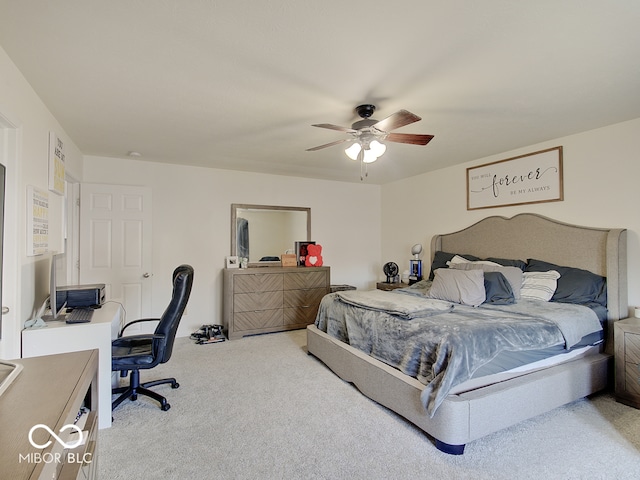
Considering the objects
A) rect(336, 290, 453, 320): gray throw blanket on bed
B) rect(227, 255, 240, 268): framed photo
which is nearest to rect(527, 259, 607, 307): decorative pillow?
rect(336, 290, 453, 320): gray throw blanket on bed

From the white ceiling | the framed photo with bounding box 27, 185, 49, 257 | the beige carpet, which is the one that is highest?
the white ceiling

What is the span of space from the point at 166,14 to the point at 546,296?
364 centimetres

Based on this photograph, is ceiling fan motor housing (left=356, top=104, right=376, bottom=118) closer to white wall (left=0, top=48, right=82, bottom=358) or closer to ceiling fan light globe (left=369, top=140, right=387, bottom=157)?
ceiling fan light globe (left=369, top=140, right=387, bottom=157)

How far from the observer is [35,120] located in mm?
2354

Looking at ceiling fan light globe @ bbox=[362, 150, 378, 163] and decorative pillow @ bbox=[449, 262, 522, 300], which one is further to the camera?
decorative pillow @ bbox=[449, 262, 522, 300]

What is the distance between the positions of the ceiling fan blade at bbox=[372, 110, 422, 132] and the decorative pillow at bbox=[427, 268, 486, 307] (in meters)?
1.70

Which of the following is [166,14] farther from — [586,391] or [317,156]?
[586,391]

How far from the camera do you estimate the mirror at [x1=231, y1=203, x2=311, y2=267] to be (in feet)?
15.9

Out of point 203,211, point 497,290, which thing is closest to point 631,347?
point 497,290

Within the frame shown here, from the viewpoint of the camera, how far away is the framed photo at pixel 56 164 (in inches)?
106

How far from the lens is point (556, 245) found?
11.1ft

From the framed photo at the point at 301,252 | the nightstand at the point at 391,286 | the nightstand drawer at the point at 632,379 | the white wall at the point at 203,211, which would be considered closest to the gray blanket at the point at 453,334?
the nightstand drawer at the point at 632,379

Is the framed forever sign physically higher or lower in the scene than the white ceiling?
lower

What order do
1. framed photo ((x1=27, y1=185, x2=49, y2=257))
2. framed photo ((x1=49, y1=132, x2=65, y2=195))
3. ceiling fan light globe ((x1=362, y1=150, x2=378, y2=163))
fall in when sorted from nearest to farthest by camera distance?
framed photo ((x1=27, y1=185, x2=49, y2=257)), ceiling fan light globe ((x1=362, y1=150, x2=378, y2=163)), framed photo ((x1=49, y1=132, x2=65, y2=195))
